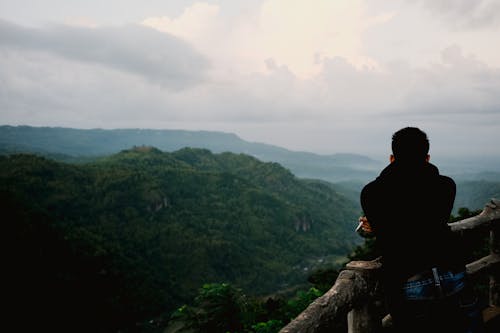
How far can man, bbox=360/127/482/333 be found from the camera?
8.40 feet

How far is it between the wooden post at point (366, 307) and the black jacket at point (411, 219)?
0.65 ft

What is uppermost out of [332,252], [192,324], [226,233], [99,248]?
[192,324]

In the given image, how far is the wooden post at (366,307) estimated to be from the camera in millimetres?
2877

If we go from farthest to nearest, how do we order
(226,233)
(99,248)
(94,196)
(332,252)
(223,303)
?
(332,252), (226,233), (94,196), (99,248), (223,303)

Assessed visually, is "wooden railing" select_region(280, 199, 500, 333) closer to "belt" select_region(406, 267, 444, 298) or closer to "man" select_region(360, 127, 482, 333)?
"man" select_region(360, 127, 482, 333)

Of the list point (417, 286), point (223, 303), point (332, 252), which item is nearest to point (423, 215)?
point (417, 286)

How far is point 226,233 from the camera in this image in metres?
153

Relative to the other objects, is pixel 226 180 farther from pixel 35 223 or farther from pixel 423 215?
pixel 423 215

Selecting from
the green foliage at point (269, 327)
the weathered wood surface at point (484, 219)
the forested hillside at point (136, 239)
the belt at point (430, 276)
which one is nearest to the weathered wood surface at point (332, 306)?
the belt at point (430, 276)

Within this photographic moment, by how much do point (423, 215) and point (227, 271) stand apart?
12613cm

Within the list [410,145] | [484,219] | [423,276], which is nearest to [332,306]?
[423,276]

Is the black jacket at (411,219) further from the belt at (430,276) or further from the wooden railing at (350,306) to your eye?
the wooden railing at (350,306)

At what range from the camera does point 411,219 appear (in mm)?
2553

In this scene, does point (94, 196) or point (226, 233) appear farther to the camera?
point (226, 233)
